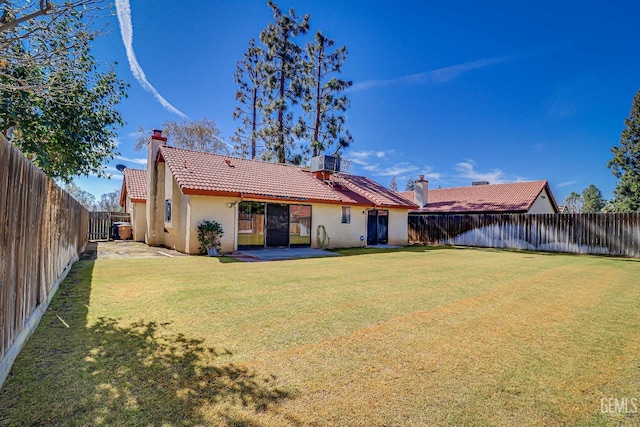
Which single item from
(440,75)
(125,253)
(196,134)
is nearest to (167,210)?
(125,253)

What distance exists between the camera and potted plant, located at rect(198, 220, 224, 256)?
12.5m

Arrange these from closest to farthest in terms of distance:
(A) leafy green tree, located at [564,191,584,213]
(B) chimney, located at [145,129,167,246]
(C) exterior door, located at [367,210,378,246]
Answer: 1. (B) chimney, located at [145,129,167,246]
2. (C) exterior door, located at [367,210,378,246]
3. (A) leafy green tree, located at [564,191,584,213]

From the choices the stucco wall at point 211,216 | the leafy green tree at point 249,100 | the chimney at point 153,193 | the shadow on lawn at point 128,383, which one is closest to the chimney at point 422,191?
the leafy green tree at point 249,100

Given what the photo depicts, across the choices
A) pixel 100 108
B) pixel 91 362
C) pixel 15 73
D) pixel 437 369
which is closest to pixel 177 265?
pixel 100 108

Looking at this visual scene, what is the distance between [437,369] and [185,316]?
3.55 meters

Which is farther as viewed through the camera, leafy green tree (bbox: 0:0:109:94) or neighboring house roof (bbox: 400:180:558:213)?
neighboring house roof (bbox: 400:180:558:213)

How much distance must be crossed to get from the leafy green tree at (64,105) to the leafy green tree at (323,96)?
16.0m

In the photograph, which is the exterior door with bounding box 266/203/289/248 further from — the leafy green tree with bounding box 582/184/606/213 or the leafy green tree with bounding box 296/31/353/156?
the leafy green tree with bounding box 582/184/606/213

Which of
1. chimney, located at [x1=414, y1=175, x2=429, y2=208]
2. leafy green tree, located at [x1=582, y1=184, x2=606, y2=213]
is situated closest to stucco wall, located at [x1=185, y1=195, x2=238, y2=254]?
chimney, located at [x1=414, y1=175, x2=429, y2=208]

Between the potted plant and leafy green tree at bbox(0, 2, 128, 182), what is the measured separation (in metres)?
3.90

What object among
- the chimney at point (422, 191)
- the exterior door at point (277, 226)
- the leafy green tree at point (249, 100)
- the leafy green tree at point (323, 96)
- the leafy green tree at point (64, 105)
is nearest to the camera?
the leafy green tree at point (64, 105)

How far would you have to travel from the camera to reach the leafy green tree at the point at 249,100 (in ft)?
88.7

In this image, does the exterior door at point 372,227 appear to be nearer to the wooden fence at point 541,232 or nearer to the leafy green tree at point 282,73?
the wooden fence at point 541,232

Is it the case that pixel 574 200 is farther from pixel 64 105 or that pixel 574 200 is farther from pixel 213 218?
pixel 64 105
